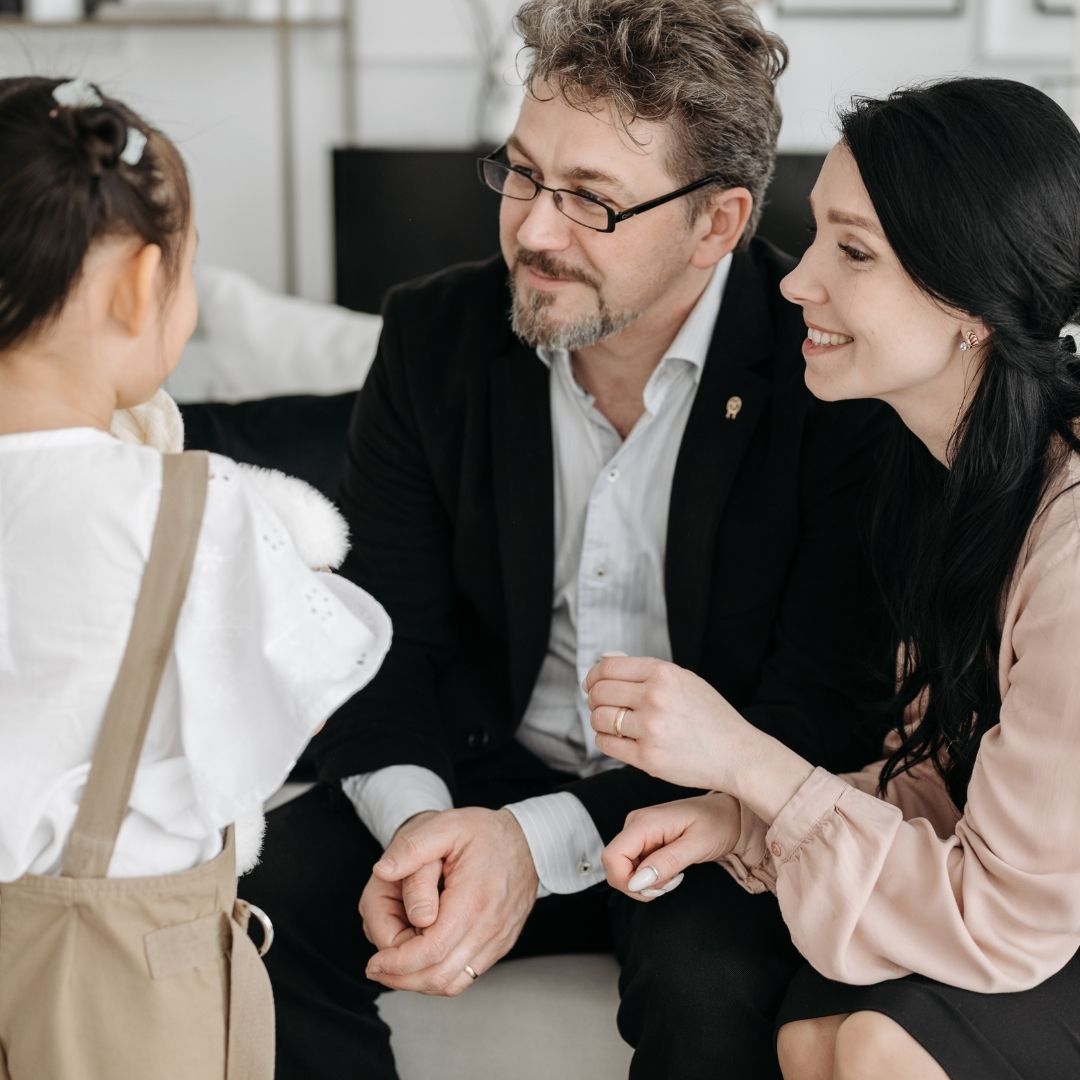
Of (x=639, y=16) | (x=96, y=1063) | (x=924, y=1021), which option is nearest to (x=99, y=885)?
(x=96, y=1063)

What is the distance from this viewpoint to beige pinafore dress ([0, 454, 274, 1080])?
1001mm

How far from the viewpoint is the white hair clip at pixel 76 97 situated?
0.97 m

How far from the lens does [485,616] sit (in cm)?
173

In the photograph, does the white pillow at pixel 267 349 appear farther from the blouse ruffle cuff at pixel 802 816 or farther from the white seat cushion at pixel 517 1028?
the blouse ruffle cuff at pixel 802 816

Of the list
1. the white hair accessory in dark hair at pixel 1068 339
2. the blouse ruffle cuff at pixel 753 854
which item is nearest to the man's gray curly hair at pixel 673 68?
the white hair accessory in dark hair at pixel 1068 339

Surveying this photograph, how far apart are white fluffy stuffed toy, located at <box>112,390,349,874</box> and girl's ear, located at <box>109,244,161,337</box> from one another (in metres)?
0.14

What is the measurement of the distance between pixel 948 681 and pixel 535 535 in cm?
51

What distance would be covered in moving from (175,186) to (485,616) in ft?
2.65

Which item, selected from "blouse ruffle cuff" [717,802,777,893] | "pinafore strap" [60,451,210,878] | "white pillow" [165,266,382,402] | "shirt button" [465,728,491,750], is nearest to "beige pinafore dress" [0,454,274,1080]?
"pinafore strap" [60,451,210,878]

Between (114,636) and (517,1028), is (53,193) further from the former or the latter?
(517,1028)

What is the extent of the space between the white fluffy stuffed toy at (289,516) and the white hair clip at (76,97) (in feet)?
0.90

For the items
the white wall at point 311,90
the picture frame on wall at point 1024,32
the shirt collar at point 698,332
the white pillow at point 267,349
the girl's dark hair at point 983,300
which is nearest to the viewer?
the girl's dark hair at point 983,300

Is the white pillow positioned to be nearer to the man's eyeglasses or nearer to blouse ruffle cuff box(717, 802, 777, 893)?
the man's eyeglasses

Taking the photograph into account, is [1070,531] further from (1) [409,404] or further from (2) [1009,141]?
(1) [409,404]
